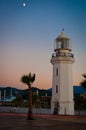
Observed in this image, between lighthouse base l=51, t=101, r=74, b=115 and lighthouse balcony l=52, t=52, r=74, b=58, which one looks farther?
lighthouse balcony l=52, t=52, r=74, b=58

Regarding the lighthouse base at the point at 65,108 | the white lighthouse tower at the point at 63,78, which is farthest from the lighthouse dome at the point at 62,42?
the lighthouse base at the point at 65,108

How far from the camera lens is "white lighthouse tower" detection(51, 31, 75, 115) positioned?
127 feet

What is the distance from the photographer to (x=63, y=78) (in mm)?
39094

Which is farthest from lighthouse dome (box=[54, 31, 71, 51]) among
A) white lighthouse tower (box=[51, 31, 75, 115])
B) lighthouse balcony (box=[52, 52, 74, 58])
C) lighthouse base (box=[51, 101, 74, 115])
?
lighthouse base (box=[51, 101, 74, 115])

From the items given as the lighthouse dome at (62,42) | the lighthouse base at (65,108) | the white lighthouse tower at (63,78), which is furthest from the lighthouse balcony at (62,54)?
the lighthouse base at (65,108)

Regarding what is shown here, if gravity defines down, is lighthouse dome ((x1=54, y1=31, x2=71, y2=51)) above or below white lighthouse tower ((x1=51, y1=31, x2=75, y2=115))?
above

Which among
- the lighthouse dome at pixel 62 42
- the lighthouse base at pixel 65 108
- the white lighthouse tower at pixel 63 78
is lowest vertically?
the lighthouse base at pixel 65 108

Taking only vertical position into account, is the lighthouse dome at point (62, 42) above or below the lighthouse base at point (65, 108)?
above

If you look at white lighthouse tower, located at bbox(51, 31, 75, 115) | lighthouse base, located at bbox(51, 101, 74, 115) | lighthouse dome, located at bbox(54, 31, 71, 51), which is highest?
lighthouse dome, located at bbox(54, 31, 71, 51)

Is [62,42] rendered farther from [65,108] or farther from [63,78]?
[65,108]

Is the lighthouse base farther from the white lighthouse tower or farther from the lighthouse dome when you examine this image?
the lighthouse dome

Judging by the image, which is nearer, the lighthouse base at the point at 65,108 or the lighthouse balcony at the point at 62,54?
the lighthouse base at the point at 65,108

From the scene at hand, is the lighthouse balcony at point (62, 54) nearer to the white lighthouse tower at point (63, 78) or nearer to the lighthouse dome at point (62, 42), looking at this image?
the white lighthouse tower at point (63, 78)

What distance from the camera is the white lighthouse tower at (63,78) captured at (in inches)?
1528
